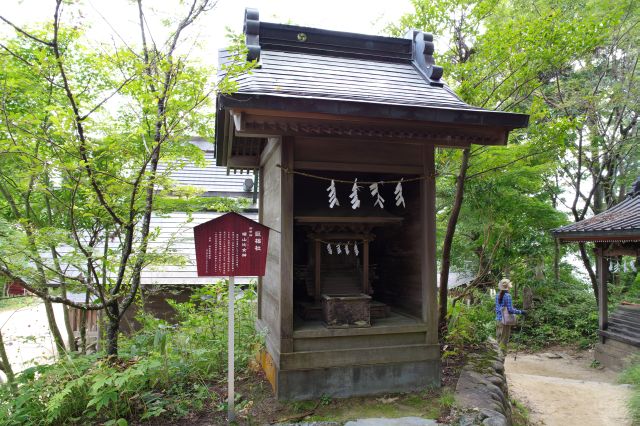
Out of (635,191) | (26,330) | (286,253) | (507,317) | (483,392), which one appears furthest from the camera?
(26,330)

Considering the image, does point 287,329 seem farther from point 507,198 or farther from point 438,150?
point 507,198

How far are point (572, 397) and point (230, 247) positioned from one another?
778 cm

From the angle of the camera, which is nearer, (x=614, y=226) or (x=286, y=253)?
(x=286, y=253)

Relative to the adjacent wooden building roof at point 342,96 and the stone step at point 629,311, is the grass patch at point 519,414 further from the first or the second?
the stone step at point 629,311

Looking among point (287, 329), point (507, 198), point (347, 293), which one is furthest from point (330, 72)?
point (507, 198)

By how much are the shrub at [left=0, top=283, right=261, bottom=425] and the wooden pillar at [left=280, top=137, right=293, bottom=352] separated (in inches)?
48.7

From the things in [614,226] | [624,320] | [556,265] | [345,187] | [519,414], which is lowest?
[519,414]

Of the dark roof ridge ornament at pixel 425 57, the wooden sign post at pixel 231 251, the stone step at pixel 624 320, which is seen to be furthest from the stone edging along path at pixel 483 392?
the stone step at pixel 624 320

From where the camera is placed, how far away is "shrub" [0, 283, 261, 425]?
13.5 feet

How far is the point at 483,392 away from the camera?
17.6ft

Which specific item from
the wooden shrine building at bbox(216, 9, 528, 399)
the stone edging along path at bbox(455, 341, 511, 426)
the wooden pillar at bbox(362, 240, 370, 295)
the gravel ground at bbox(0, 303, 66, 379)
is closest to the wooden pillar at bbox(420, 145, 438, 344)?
the wooden shrine building at bbox(216, 9, 528, 399)

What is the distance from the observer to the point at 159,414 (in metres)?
4.38

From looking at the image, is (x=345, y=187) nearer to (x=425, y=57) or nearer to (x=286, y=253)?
(x=286, y=253)

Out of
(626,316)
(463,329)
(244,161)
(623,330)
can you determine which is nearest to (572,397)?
(463,329)
